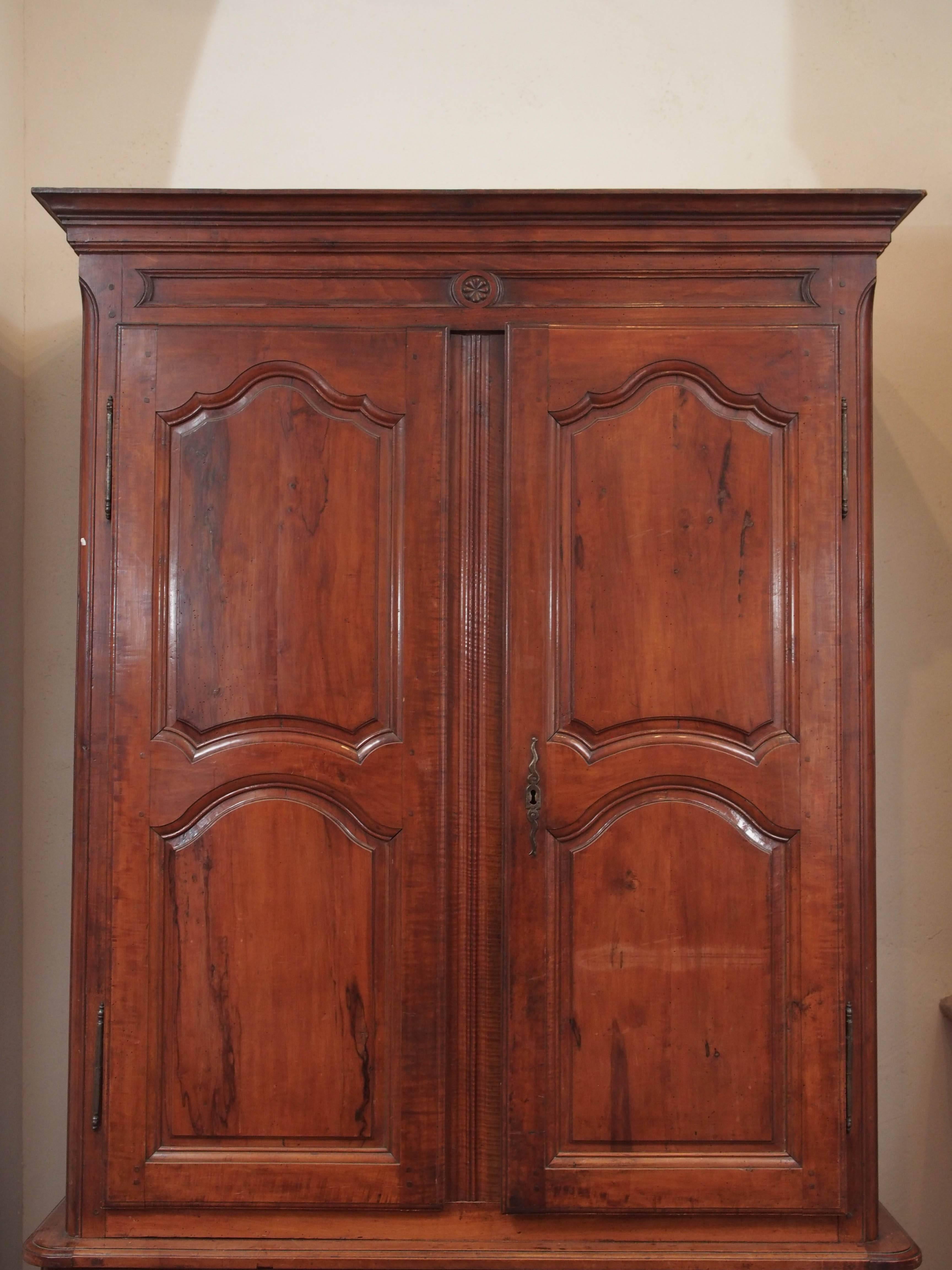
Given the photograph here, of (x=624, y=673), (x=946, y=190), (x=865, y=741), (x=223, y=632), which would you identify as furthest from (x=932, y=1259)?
(x=946, y=190)

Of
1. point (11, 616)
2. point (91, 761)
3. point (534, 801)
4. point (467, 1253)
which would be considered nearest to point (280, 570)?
point (91, 761)

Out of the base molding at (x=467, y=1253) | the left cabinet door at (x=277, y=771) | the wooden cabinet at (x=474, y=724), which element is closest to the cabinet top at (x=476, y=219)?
the wooden cabinet at (x=474, y=724)

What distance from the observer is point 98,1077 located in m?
1.80

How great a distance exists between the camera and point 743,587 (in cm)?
184

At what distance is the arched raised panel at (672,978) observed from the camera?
181cm

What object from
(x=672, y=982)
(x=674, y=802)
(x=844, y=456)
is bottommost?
(x=672, y=982)

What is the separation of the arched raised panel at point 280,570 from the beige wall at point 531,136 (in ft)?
2.42

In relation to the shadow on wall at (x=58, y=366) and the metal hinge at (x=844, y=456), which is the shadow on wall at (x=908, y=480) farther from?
the shadow on wall at (x=58, y=366)

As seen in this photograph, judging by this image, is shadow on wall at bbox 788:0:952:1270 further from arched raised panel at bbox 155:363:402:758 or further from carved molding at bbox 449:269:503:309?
arched raised panel at bbox 155:363:402:758

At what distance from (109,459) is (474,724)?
823mm

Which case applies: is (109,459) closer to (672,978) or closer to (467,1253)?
(672,978)

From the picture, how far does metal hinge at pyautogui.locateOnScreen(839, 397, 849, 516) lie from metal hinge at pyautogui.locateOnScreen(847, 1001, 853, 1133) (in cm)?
90

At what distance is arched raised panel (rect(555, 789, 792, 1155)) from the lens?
5.92 feet

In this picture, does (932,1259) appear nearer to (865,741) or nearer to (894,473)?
(865,741)
